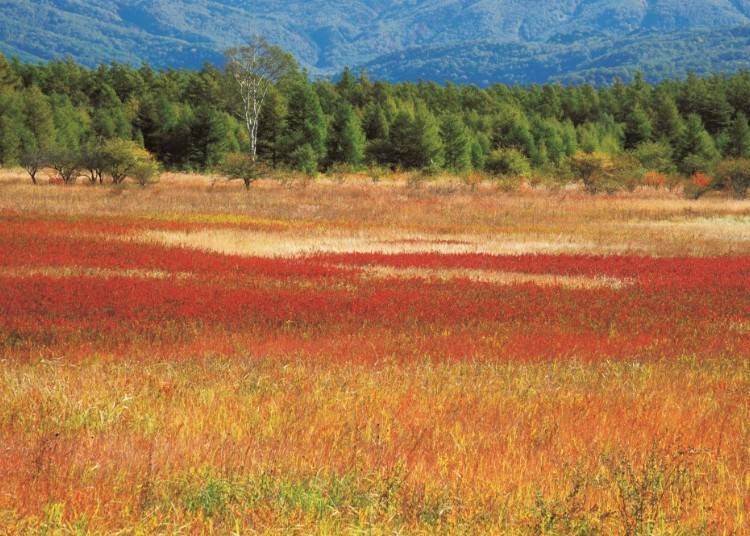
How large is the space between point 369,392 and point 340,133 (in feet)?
275

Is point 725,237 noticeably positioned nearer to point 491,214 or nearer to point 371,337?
point 491,214

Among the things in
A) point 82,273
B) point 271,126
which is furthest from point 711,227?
point 271,126

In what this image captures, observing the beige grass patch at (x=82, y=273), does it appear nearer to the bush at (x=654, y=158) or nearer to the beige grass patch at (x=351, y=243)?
the beige grass patch at (x=351, y=243)

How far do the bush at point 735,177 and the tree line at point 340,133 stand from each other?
0.46 feet

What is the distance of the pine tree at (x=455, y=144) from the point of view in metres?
94.4

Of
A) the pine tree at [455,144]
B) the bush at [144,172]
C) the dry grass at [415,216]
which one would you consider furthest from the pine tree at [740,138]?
the bush at [144,172]

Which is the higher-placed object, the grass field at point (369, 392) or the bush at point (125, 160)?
the bush at point (125, 160)

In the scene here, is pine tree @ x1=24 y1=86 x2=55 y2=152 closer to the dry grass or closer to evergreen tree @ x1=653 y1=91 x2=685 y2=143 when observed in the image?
the dry grass

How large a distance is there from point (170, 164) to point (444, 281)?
7539cm

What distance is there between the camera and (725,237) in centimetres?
3712

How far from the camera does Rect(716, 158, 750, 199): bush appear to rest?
62594mm

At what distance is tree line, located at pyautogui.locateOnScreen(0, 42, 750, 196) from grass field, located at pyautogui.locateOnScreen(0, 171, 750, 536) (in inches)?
1756

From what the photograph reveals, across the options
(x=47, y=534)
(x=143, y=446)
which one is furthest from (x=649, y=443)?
(x=47, y=534)

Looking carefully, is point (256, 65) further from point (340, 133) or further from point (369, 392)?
point (369, 392)
